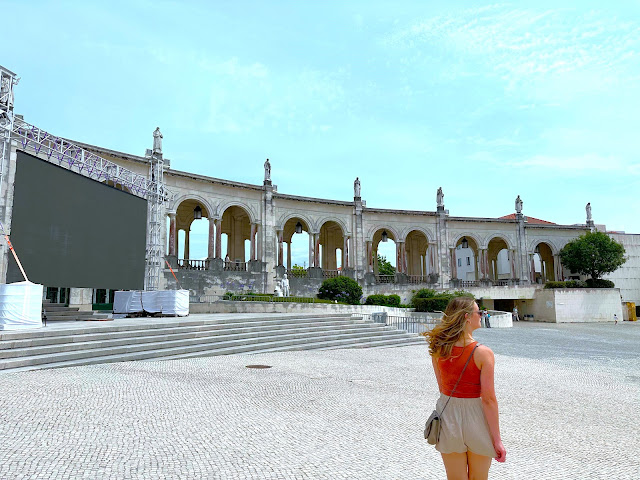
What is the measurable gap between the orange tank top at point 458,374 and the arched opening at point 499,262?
45.7 meters

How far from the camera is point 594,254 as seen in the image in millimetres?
43594

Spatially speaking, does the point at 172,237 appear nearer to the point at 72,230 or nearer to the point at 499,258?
the point at 72,230

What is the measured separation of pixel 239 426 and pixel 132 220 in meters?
18.7

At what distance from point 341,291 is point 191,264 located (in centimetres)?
1085

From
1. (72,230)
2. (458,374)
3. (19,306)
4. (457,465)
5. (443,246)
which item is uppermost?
(443,246)

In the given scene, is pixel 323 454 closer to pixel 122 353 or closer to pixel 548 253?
pixel 122 353

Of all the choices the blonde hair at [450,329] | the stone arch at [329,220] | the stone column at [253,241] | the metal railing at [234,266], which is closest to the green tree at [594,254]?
the stone arch at [329,220]

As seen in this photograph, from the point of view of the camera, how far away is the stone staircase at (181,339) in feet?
36.7

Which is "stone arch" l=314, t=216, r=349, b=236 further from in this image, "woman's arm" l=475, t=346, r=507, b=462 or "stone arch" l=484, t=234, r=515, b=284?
"woman's arm" l=475, t=346, r=507, b=462

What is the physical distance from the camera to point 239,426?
6.45 metres

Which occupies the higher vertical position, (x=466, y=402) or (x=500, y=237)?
(x=500, y=237)

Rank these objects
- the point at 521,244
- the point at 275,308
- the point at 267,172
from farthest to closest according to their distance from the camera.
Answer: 1. the point at 521,244
2. the point at 267,172
3. the point at 275,308

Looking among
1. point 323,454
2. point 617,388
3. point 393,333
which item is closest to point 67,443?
point 323,454

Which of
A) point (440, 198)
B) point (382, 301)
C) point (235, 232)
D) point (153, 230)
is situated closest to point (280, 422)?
point (153, 230)
